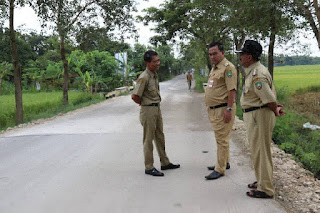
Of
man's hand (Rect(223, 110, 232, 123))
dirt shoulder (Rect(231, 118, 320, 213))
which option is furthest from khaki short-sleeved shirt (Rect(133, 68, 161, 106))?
dirt shoulder (Rect(231, 118, 320, 213))

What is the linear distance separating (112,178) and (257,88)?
2.47 metres

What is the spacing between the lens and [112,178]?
454 cm

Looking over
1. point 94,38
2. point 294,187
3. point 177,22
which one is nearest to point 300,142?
point 294,187

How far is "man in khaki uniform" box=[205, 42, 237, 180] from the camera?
4215 millimetres

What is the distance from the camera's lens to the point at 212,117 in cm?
447

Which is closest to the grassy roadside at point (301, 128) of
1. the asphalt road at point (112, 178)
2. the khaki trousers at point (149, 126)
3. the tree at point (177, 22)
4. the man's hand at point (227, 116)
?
the asphalt road at point (112, 178)

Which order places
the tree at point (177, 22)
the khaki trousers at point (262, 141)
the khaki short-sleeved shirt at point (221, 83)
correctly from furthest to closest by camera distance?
the tree at point (177, 22), the khaki short-sleeved shirt at point (221, 83), the khaki trousers at point (262, 141)

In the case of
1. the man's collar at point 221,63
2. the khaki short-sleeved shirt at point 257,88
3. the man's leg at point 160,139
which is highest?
the man's collar at point 221,63

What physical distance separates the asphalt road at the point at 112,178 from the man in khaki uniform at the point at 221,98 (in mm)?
388

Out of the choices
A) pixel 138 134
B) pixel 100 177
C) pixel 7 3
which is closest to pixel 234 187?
pixel 100 177

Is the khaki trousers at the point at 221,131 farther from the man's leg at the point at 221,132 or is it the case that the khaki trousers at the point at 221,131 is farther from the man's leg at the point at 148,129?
the man's leg at the point at 148,129

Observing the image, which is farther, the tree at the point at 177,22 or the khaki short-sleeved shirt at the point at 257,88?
the tree at the point at 177,22

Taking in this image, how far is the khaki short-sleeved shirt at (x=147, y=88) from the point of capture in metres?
4.49

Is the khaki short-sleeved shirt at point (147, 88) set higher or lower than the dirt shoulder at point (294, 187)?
higher
